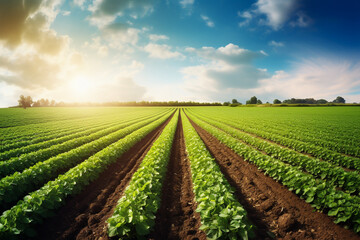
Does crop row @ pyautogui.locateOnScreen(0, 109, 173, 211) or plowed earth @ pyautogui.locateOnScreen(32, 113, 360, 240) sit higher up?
crop row @ pyautogui.locateOnScreen(0, 109, 173, 211)

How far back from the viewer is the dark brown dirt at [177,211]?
4.60 meters


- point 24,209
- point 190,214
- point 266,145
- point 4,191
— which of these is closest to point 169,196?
point 190,214

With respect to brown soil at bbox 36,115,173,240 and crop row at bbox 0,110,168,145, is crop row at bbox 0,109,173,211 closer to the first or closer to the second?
brown soil at bbox 36,115,173,240

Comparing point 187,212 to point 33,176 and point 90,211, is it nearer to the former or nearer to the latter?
point 90,211

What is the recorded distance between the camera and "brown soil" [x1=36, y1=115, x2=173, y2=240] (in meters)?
4.72

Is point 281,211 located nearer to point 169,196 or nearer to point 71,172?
point 169,196

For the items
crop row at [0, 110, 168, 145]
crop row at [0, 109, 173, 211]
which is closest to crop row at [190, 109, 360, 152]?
crop row at [0, 109, 173, 211]

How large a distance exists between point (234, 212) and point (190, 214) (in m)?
2.20

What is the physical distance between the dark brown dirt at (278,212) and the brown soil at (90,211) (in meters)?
5.19

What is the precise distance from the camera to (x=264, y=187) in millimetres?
7004

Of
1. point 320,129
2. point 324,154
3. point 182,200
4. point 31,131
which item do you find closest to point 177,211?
point 182,200

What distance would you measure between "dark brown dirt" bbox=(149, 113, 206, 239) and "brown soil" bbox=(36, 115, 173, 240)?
1.78m

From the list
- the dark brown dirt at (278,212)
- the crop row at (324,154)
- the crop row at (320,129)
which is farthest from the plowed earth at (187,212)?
the crop row at (320,129)

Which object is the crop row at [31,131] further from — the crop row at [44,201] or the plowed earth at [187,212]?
the plowed earth at [187,212]
